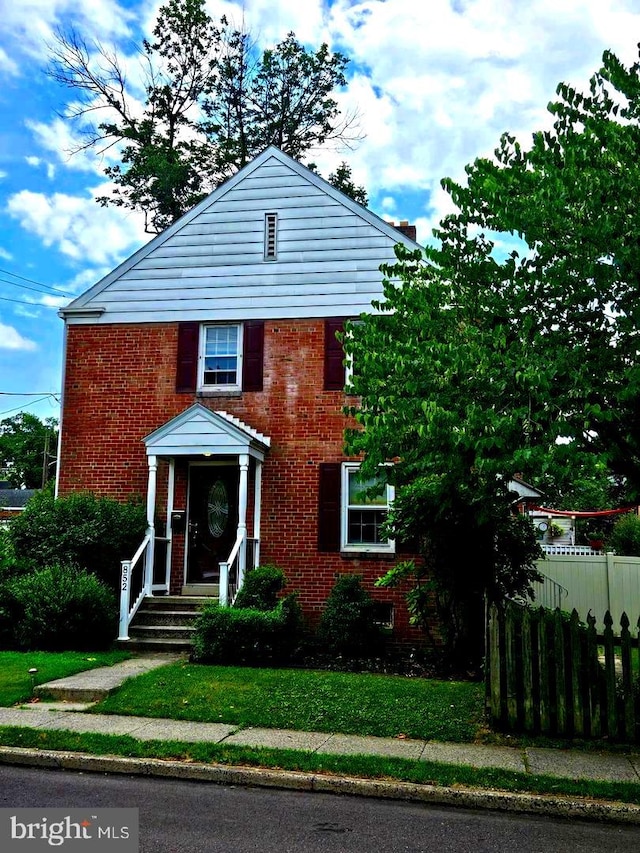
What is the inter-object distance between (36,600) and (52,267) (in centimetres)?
1847

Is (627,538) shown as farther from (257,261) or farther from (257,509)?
(257,261)

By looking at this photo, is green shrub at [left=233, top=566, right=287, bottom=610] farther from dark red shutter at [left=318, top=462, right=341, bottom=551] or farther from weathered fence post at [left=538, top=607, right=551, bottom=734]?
weathered fence post at [left=538, top=607, right=551, bottom=734]

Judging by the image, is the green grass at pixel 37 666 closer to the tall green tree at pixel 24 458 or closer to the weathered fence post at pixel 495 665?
the weathered fence post at pixel 495 665

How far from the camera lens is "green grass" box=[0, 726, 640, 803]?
229 inches

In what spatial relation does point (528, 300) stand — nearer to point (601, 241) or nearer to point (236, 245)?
point (601, 241)

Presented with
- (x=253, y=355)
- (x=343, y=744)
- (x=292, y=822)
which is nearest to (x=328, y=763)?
(x=343, y=744)

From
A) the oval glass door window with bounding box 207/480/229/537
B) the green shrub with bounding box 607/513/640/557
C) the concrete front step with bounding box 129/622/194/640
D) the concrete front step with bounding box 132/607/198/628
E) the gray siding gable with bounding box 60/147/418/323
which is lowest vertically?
the concrete front step with bounding box 129/622/194/640

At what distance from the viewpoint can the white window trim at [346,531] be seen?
13266mm

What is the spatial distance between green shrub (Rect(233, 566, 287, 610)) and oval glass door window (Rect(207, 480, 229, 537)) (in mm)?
1805

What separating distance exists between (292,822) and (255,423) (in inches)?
365

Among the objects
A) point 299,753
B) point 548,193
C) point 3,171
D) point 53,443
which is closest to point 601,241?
point 548,193

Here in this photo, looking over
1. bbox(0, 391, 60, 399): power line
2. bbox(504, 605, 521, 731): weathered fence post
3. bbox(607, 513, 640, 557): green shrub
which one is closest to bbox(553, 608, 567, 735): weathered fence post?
bbox(504, 605, 521, 731): weathered fence post

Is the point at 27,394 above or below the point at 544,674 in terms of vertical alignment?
above

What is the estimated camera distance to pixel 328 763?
626 centimetres
